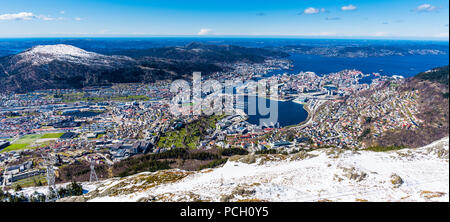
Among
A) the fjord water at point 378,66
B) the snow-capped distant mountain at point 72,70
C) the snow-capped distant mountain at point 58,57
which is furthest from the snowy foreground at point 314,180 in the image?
the snow-capped distant mountain at point 58,57

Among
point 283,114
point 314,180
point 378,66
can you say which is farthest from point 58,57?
point 378,66

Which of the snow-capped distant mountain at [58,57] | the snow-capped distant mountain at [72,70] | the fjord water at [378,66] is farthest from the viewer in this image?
the fjord water at [378,66]

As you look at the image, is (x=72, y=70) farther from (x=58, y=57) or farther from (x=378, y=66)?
(x=378, y=66)

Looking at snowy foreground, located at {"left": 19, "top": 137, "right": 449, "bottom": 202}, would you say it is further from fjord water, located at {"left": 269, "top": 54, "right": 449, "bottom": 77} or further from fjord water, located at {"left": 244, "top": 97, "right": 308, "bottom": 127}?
fjord water, located at {"left": 269, "top": 54, "right": 449, "bottom": 77}

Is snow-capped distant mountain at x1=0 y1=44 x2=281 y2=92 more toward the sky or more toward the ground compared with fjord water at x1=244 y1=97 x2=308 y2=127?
more toward the sky

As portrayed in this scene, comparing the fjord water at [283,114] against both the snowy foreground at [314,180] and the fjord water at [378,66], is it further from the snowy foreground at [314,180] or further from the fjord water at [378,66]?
the fjord water at [378,66]

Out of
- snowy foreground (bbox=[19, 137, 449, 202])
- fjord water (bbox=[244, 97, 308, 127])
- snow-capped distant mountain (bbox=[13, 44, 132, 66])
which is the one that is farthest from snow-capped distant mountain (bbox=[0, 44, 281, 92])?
snowy foreground (bbox=[19, 137, 449, 202])
